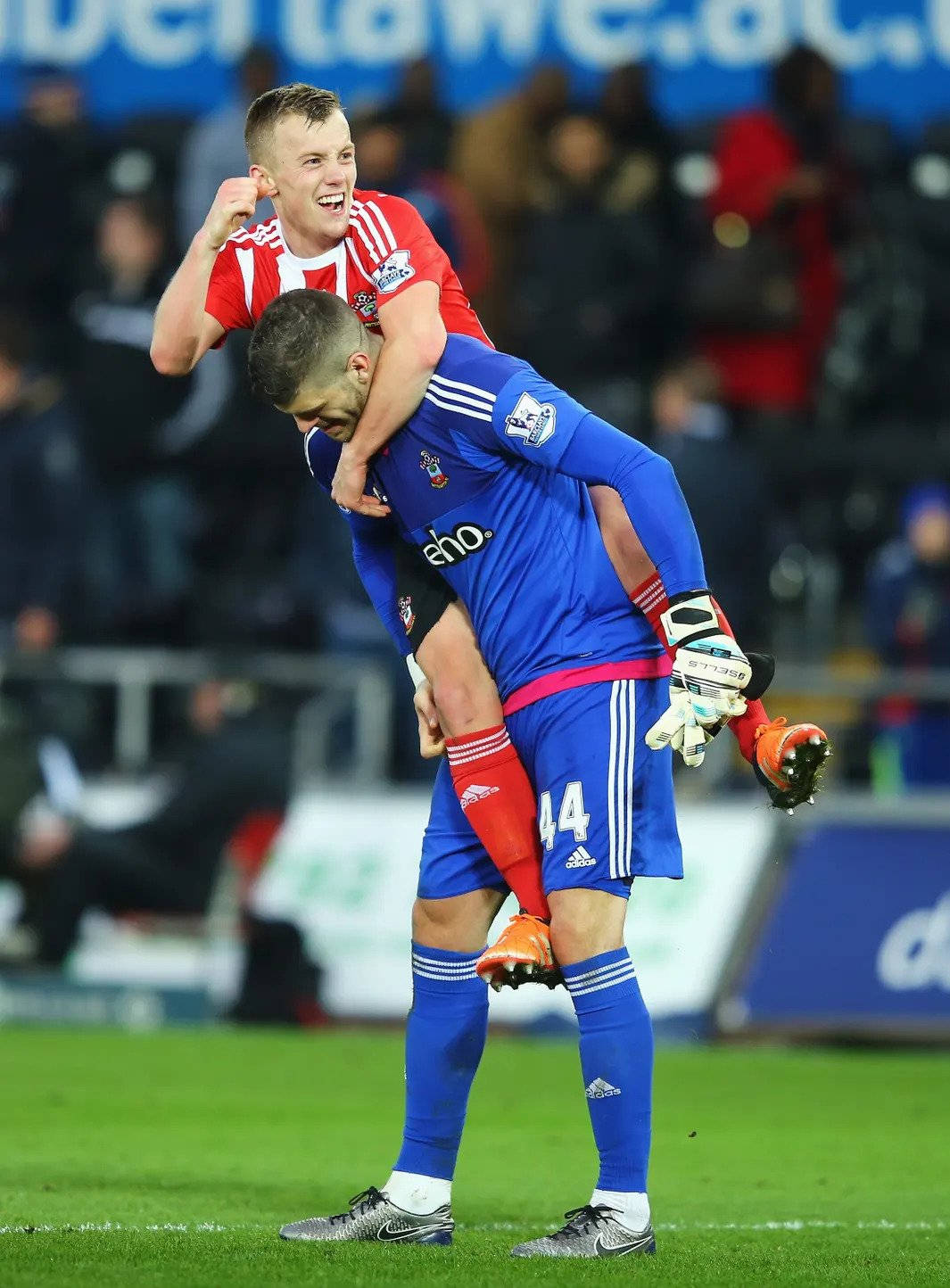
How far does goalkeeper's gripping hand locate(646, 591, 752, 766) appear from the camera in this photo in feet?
18.2

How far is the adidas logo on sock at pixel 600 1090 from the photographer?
19.3ft

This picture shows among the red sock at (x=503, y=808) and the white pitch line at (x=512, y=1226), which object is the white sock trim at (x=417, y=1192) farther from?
the red sock at (x=503, y=808)

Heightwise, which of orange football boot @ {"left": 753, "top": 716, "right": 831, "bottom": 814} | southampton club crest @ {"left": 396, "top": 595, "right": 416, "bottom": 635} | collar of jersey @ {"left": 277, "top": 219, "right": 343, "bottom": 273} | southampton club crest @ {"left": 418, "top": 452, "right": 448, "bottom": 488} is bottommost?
orange football boot @ {"left": 753, "top": 716, "right": 831, "bottom": 814}

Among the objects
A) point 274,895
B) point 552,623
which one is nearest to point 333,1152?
point 552,623

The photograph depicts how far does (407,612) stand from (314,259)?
976 millimetres

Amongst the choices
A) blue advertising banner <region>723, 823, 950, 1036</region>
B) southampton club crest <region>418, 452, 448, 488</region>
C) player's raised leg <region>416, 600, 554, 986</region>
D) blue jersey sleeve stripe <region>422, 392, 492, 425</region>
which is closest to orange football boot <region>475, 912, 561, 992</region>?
player's raised leg <region>416, 600, 554, 986</region>

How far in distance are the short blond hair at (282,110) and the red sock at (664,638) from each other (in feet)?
4.86

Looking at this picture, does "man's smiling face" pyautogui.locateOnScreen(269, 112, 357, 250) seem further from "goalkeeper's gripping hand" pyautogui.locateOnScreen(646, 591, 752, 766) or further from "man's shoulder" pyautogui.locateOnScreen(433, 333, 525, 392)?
"goalkeeper's gripping hand" pyautogui.locateOnScreen(646, 591, 752, 766)

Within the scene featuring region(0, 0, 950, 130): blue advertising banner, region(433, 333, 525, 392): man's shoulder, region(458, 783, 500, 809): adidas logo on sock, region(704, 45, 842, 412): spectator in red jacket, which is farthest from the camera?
region(0, 0, 950, 130): blue advertising banner

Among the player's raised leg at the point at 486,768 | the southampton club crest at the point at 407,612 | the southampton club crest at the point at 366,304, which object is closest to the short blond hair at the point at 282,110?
the southampton club crest at the point at 366,304

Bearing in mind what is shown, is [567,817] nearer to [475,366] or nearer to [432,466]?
[432,466]

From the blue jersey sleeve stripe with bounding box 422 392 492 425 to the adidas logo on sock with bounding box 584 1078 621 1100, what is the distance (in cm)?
167

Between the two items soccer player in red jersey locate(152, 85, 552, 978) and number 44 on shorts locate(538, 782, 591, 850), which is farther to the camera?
soccer player in red jersey locate(152, 85, 552, 978)

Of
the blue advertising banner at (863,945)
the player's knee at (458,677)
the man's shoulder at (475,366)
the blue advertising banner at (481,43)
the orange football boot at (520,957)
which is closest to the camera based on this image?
the orange football boot at (520,957)
